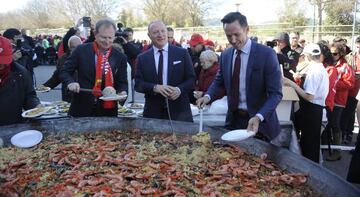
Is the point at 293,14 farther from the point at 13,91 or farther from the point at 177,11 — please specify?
the point at 13,91

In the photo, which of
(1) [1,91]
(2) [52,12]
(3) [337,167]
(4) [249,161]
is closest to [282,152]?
(4) [249,161]

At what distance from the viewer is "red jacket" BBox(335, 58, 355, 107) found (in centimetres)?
598

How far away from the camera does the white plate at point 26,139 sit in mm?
3078

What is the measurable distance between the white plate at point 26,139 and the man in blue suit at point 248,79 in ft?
4.66

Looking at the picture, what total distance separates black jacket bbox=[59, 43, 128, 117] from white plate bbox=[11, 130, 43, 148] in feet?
2.42

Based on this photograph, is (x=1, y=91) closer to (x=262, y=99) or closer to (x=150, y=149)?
(x=150, y=149)

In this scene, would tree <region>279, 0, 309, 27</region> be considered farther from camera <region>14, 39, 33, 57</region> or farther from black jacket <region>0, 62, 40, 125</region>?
black jacket <region>0, 62, 40, 125</region>

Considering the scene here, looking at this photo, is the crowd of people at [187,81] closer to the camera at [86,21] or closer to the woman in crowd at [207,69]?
the woman in crowd at [207,69]

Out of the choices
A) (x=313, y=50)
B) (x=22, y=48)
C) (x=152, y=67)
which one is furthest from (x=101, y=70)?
(x=22, y=48)

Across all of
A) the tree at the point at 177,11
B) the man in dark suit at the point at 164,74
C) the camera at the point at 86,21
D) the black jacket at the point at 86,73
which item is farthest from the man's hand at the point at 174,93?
the tree at the point at 177,11

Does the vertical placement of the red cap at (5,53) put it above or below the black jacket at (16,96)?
above

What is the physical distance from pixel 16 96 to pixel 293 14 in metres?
28.3

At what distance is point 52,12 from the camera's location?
5419 centimetres

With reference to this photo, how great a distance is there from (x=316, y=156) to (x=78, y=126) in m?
3.19
